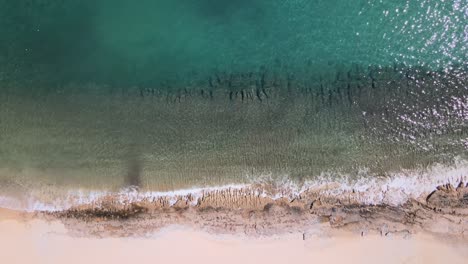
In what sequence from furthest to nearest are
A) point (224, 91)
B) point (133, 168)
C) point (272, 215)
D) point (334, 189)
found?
1. point (224, 91)
2. point (133, 168)
3. point (334, 189)
4. point (272, 215)

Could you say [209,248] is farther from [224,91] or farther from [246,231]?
[224,91]

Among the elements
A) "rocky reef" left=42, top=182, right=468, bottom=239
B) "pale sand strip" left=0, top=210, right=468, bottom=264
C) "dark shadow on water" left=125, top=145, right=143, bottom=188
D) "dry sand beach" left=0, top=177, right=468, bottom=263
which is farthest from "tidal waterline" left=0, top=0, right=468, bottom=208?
"pale sand strip" left=0, top=210, right=468, bottom=264

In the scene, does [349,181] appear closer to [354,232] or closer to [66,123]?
[354,232]

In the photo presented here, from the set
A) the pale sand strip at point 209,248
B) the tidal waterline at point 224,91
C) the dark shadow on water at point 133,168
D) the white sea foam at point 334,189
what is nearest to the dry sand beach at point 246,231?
the pale sand strip at point 209,248

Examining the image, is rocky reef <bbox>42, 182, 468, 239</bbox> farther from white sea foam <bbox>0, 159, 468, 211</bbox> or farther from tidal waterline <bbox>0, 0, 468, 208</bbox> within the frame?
tidal waterline <bbox>0, 0, 468, 208</bbox>

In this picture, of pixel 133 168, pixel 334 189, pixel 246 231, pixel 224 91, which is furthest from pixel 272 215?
pixel 133 168

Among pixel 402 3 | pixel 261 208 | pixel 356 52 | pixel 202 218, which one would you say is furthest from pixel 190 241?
pixel 402 3

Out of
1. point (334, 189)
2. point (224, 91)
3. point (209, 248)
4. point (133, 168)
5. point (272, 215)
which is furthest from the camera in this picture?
point (224, 91)
